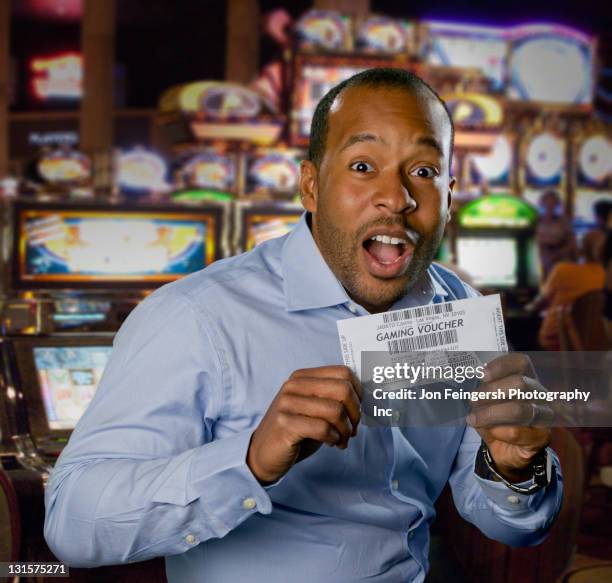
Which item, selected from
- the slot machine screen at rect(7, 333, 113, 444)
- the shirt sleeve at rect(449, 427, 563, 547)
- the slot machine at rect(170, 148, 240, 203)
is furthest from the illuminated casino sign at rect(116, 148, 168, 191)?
the shirt sleeve at rect(449, 427, 563, 547)

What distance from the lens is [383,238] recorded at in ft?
4.26

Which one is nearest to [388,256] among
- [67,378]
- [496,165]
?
[67,378]

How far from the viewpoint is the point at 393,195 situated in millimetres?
1270

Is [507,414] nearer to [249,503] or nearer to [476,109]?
[249,503]

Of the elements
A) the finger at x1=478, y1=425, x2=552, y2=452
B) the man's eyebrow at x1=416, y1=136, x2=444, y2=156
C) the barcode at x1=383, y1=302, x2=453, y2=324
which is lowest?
the finger at x1=478, y1=425, x2=552, y2=452

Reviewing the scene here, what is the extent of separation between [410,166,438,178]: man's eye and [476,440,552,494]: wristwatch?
43 centimetres

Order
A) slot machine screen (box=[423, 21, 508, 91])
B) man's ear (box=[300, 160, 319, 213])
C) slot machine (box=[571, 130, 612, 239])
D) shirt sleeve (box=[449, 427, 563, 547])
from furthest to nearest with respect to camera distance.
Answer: slot machine (box=[571, 130, 612, 239]) < slot machine screen (box=[423, 21, 508, 91]) < man's ear (box=[300, 160, 319, 213]) < shirt sleeve (box=[449, 427, 563, 547])

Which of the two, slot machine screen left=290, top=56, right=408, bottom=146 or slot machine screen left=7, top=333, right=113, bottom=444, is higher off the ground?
slot machine screen left=290, top=56, right=408, bottom=146

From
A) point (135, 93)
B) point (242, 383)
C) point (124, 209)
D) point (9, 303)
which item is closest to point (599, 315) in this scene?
point (124, 209)

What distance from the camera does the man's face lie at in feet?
4.23

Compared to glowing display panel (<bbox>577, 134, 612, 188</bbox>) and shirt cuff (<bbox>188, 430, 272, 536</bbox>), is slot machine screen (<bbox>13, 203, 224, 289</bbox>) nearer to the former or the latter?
shirt cuff (<bbox>188, 430, 272, 536</bbox>)

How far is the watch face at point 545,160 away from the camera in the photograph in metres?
10.3

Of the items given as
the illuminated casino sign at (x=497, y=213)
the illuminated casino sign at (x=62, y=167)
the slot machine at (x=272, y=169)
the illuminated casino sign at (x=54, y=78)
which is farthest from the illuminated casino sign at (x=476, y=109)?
the illuminated casino sign at (x=54, y=78)

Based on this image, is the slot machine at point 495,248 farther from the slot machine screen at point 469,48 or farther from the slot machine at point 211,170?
the slot machine screen at point 469,48
